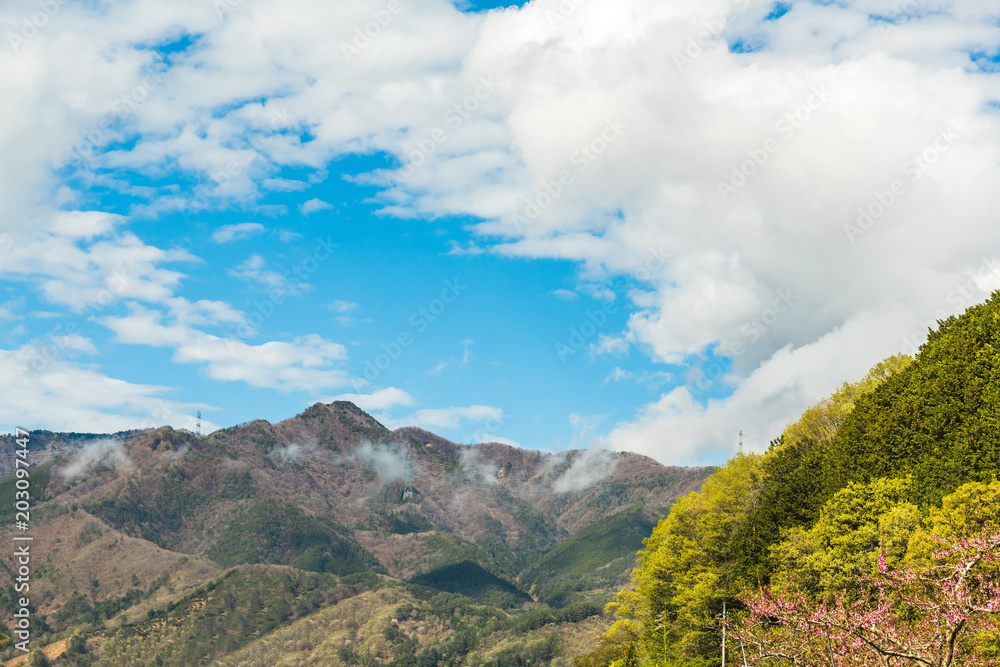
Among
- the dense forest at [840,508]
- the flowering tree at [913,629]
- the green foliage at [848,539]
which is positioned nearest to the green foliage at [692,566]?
the dense forest at [840,508]

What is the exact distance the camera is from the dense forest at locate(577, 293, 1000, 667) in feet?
162

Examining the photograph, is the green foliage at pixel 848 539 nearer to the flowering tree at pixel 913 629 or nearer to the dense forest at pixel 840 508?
the dense forest at pixel 840 508

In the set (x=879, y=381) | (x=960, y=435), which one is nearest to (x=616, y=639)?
(x=879, y=381)

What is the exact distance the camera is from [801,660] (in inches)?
1162

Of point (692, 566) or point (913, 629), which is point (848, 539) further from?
point (913, 629)

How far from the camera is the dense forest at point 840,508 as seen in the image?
49.5 m

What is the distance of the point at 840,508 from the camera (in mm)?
61188

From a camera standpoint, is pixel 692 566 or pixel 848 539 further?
pixel 692 566

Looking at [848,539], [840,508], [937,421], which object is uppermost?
[937,421]

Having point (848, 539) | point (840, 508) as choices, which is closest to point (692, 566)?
point (840, 508)

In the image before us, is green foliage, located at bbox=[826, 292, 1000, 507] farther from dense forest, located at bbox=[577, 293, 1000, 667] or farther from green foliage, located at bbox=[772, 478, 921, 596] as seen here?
green foliage, located at bbox=[772, 478, 921, 596]

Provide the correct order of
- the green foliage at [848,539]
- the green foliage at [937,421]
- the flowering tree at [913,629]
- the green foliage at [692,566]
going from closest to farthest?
the flowering tree at [913,629] → the green foliage at [848,539] → the green foliage at [937,421] → the green foliage at [692,566]

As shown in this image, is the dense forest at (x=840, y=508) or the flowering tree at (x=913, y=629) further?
the dense forest at (x=840, y=508)

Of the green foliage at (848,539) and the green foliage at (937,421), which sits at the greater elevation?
the green foliage at (937,421)
